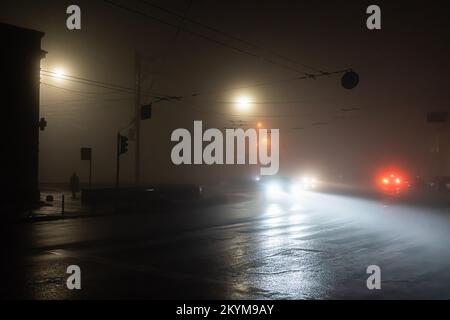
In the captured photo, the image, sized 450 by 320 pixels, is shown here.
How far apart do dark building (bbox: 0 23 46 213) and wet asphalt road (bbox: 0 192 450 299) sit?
21.7ft

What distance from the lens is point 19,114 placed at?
2425 centimetres

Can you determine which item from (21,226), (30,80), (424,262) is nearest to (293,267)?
(424,262)

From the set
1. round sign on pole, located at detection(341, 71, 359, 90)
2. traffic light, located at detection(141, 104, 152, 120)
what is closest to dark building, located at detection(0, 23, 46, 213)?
traffic light, located at detection(141, 104, 152, 120)

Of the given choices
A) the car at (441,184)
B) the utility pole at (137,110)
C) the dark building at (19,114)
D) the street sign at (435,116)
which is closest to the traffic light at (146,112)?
the utility pole at (137,110)

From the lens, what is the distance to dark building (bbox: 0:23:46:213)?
77.3ft

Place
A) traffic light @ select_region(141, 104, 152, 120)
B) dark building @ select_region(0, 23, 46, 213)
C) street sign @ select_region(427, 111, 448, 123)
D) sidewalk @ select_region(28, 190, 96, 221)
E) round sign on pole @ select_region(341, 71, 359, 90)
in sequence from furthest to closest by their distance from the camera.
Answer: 1. street sign @ select_region(427, 111, 448, 123)
2. traffic light @ select_region(141, 104, 152, 120)
3. dark building @ select_region(0, 23, 46, 213)
4. round sign on pole @ select_region(341, 71, 359, 90)
5. sidewalk @ select_region(28, 190, 96, 221)

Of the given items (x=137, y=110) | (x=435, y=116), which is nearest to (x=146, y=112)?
(x=137, y=110)

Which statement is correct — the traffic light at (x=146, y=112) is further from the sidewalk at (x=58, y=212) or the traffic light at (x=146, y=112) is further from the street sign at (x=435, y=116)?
the street sign at (x=435, y=116)

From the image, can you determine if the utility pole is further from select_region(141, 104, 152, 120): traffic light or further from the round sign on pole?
the round sign on pole

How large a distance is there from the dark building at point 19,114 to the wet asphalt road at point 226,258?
21.7 feet

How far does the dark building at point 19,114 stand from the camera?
23547mm
